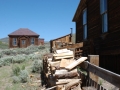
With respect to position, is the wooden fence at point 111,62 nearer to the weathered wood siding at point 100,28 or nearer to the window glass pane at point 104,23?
the weathered wood siding at point 100,28

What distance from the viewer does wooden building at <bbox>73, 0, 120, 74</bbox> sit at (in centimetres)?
898

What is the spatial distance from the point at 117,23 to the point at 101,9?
2006 millimetres

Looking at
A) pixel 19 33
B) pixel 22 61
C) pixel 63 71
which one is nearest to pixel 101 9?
pixel 63 71

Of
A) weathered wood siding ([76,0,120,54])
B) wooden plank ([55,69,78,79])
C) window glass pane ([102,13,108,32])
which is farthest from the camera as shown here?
window glass pane ([102,13,108,32])

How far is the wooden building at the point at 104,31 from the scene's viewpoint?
8977mm

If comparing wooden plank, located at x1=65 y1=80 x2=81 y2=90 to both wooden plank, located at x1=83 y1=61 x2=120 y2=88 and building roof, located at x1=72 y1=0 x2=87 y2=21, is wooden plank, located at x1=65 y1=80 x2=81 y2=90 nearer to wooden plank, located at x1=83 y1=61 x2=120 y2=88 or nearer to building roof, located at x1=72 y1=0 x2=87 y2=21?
wooden plank, located at x1=83 y1=61 x2=120 y2=88

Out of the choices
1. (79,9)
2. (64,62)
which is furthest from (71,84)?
(79,9)

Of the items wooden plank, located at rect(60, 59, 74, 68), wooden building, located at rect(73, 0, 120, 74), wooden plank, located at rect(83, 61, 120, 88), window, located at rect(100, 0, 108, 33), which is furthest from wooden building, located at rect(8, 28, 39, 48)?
wooden plank, located at rect(83, 61, 120, 88)

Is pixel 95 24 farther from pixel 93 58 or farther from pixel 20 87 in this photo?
pixel 93 58

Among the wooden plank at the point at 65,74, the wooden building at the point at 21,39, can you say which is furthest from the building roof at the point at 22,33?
the wooden plank at the point at 65,74

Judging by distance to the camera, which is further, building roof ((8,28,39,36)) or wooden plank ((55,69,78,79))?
building roof ((8,28,39,36))

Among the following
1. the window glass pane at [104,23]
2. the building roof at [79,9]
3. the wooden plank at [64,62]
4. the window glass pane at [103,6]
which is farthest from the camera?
the building roof at [79,9]

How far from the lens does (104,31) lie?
1027cm

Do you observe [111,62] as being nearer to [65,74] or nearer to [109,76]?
[65,74]
